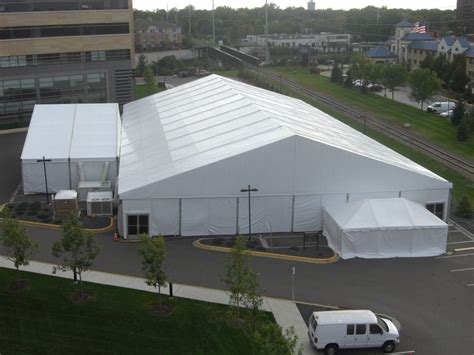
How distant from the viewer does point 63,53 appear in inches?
2218

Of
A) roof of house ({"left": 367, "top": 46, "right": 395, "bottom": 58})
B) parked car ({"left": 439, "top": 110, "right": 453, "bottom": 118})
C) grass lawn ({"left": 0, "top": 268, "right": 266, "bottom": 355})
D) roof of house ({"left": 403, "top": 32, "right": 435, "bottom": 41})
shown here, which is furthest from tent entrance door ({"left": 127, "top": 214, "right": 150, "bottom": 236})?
roof of house ({"left": 403, "top": 32, "right": 435, "bottom": 41})

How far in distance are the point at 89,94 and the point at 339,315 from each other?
44727 millimetres

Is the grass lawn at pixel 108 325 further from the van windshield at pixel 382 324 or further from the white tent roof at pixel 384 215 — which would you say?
the white tent roof at pixel 384 215

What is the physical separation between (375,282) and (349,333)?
5.50 meters

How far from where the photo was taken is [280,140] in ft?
91.4

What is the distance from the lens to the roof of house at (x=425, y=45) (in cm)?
9376

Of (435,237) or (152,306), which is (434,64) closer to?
(435,237)

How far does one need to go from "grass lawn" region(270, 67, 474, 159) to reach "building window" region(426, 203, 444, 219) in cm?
1670

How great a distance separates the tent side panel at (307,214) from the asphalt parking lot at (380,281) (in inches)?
136

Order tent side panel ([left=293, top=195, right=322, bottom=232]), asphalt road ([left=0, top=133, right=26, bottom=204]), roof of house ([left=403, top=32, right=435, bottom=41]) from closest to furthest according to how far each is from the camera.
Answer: tent side panel ([left=293, top=195, right=322, bottom=232]), asphalt road ([left=0, top=133, right=26, bottom=204]), roof of house ([left=403, top=32, right=435, bottom=41])

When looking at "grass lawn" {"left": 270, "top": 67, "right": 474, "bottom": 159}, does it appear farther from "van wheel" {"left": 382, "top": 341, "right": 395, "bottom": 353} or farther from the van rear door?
the van rear door

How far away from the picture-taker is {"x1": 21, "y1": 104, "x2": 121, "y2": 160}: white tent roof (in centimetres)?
3481

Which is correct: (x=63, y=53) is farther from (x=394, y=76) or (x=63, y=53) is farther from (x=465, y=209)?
(x=465, y=209)

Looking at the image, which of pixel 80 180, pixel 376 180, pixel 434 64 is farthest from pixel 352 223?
pixel 434 64
